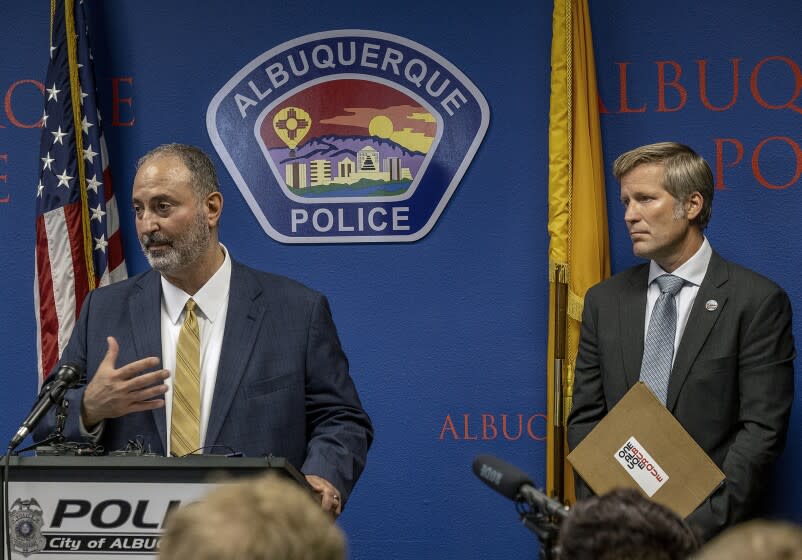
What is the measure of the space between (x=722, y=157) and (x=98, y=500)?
2.88 m

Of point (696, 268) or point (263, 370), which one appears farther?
point (696, 268)

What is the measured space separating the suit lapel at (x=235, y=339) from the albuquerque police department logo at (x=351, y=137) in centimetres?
133

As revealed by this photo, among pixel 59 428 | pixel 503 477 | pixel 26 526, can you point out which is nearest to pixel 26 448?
pixel 59 428

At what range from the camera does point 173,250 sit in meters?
3.31

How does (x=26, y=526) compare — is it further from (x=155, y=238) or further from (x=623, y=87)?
(x=623, y=87)

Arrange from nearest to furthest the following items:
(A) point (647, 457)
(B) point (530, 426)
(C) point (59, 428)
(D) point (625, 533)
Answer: (D) point (625, 533), (C) point (59, 428), (A) point (647, 457), (B) point (530, 426)

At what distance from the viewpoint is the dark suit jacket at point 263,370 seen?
3199 millimetres

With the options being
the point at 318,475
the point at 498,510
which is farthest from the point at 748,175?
the point at 318,475

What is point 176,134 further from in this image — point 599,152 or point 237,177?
point 599,152

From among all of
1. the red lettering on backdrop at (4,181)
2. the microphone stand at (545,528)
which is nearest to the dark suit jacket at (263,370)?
the microphone stand at (545,528)

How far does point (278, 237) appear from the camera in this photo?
4.77 m

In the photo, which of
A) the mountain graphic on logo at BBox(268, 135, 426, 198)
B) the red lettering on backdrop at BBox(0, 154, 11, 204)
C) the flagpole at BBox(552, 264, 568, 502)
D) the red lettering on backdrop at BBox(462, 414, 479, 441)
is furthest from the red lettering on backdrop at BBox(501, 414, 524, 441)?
the red lettering on backdrop at BBox(0, 154, 11, 204)

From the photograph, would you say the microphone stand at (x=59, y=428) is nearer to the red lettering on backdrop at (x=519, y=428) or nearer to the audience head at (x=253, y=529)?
the audience head at (x=253, y=529)

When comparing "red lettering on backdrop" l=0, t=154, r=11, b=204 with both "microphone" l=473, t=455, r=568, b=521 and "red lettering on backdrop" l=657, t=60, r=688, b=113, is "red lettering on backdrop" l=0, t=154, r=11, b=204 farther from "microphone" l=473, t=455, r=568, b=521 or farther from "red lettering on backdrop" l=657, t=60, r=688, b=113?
"microphone" l=473, t=455, r=568, b=521
